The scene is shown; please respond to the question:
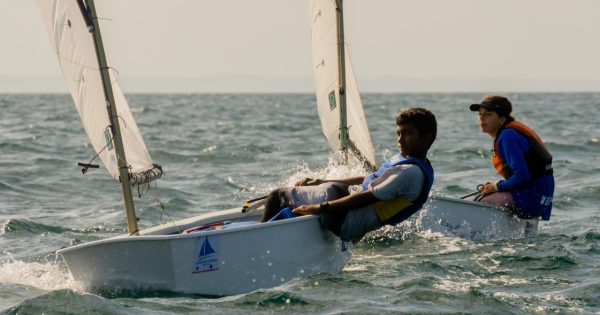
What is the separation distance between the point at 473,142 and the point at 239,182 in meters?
9.57

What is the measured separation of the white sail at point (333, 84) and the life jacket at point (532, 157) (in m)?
2.81

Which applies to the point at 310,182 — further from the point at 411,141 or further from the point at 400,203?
the point at 411,141

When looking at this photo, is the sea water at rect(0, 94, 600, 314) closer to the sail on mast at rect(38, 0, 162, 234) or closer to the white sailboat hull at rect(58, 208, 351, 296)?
the white sailboat hull at rect(58, 208, 351, 296)

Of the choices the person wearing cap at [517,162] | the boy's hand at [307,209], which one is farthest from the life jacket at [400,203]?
the person wearing cap at [517,162]

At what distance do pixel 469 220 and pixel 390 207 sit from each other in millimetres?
2468

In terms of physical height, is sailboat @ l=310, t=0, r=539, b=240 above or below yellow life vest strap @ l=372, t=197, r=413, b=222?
above

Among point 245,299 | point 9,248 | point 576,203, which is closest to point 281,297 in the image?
point 245,299

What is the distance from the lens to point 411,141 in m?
6.66

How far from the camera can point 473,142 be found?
23656 mm

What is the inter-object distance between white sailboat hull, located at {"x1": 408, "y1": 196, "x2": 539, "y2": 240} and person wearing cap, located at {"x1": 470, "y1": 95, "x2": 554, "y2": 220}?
12 centimetres

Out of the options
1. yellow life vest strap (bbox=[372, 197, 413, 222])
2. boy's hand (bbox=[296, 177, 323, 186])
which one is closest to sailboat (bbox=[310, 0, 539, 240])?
boy's hand (bbox=[296, 177, 323, 186])

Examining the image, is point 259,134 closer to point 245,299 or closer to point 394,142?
point 394,142

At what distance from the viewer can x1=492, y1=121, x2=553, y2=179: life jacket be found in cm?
878

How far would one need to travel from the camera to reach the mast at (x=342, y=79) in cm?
1147
